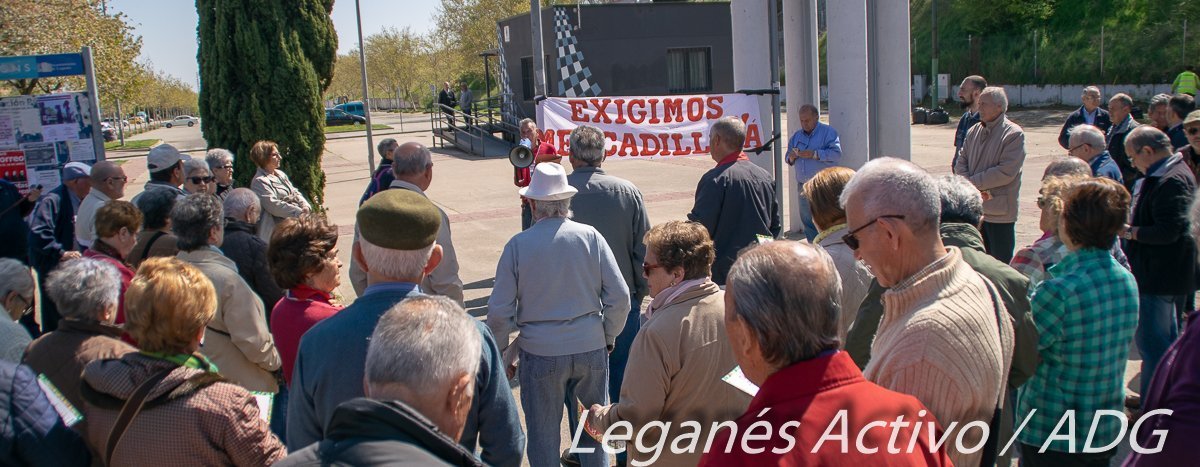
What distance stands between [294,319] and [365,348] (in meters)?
0.84

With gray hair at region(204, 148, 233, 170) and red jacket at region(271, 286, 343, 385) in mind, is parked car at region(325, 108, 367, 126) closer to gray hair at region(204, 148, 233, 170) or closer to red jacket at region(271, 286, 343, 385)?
gray hair at region(204, 148, 233, 170)

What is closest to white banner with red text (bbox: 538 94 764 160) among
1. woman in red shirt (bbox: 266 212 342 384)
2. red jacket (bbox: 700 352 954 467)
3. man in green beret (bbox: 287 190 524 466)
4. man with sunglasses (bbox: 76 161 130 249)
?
man with sunglasses (bbox: 76 161 130 249)

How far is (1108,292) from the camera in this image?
10.1 ft

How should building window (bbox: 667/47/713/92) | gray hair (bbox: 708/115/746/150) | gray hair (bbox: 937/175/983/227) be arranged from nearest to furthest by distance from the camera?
1. gray hair (bbox: 937/175/983/227)
2. gray hair (bbox: 708/115/746/150)
3. building window (bbox: 667/47/713/92)

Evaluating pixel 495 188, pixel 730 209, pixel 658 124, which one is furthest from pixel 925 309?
pixel 495 188

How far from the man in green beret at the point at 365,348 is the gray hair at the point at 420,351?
0.46 meters

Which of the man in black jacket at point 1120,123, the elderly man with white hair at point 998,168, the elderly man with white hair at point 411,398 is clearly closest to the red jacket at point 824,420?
the elderly man with white hair at point 411,398

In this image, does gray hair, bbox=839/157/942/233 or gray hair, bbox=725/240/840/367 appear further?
gray hair, bbox=839/157/942/233

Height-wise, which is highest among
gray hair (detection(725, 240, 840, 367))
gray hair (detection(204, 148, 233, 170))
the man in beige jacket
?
gray hair (detection(204, 148, 233, 170))

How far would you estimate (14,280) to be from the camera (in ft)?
12.2

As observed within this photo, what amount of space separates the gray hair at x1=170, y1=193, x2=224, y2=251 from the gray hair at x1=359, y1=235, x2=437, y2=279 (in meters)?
1.75

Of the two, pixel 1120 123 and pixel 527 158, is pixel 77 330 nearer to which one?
pixel 527 158

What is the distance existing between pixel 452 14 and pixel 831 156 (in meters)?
38.2

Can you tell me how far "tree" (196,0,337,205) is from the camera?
8750mm
